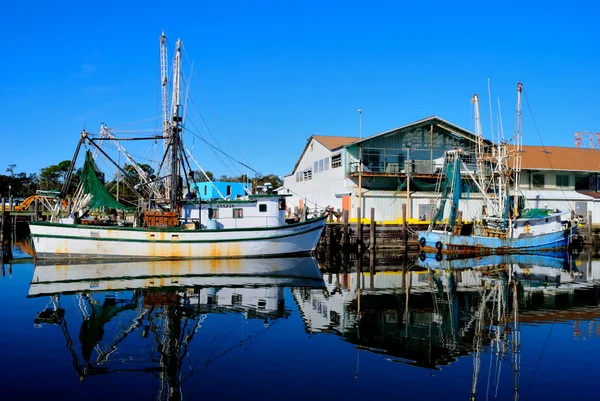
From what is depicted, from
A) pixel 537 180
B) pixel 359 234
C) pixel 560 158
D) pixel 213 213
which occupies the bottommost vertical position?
pixel 359 234

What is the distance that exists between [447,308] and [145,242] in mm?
17780

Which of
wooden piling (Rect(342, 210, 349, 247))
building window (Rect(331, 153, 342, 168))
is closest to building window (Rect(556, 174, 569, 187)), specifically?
building window (Rect(331, 153, 342, 168))

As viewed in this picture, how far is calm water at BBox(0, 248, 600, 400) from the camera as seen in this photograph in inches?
360

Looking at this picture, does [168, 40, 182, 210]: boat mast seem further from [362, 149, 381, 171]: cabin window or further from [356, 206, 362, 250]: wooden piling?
[362, 149, 381, 171]: cabin window

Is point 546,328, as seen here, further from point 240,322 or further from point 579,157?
point 579,157

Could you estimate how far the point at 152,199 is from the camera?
2988cm

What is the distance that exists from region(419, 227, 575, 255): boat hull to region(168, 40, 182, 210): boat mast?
17041 mm

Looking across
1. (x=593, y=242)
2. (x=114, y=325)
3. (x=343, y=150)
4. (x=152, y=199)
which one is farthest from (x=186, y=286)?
(x=593, y=242)

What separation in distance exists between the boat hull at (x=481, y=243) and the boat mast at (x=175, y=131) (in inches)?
671

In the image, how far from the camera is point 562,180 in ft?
148

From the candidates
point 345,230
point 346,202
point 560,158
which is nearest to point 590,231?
point 560,158

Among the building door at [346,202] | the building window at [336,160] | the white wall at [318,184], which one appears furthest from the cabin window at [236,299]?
the building window at [336,160]

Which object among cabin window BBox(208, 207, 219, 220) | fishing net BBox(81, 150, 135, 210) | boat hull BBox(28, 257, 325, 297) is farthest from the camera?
cabin window BBox(208, 207, 219, 220)

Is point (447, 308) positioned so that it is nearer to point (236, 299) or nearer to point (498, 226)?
point (236, 299)
